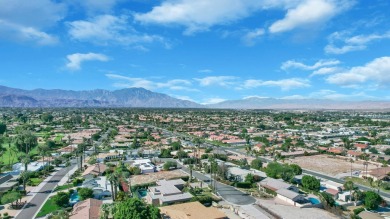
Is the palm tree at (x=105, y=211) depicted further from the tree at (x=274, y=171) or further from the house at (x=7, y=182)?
the tree at (x=274, y=171)

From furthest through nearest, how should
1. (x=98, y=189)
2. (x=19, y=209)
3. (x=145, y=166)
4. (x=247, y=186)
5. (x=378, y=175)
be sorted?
(x=145, y=166) < (x=378, y=175) < (x=247, y=186) < (x=98, y=189) < (x=19, y=209)

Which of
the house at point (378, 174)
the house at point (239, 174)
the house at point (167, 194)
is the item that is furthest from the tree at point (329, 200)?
the house at point (378, 174)

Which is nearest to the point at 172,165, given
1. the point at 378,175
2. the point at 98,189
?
the point at 98,189

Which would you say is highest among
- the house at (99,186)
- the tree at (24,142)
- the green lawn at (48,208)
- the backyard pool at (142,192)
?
the tree at (24,142)

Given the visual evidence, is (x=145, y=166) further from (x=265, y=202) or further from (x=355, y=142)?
(x=355, y=142)

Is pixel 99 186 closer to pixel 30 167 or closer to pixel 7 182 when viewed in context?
pixel 7 182
